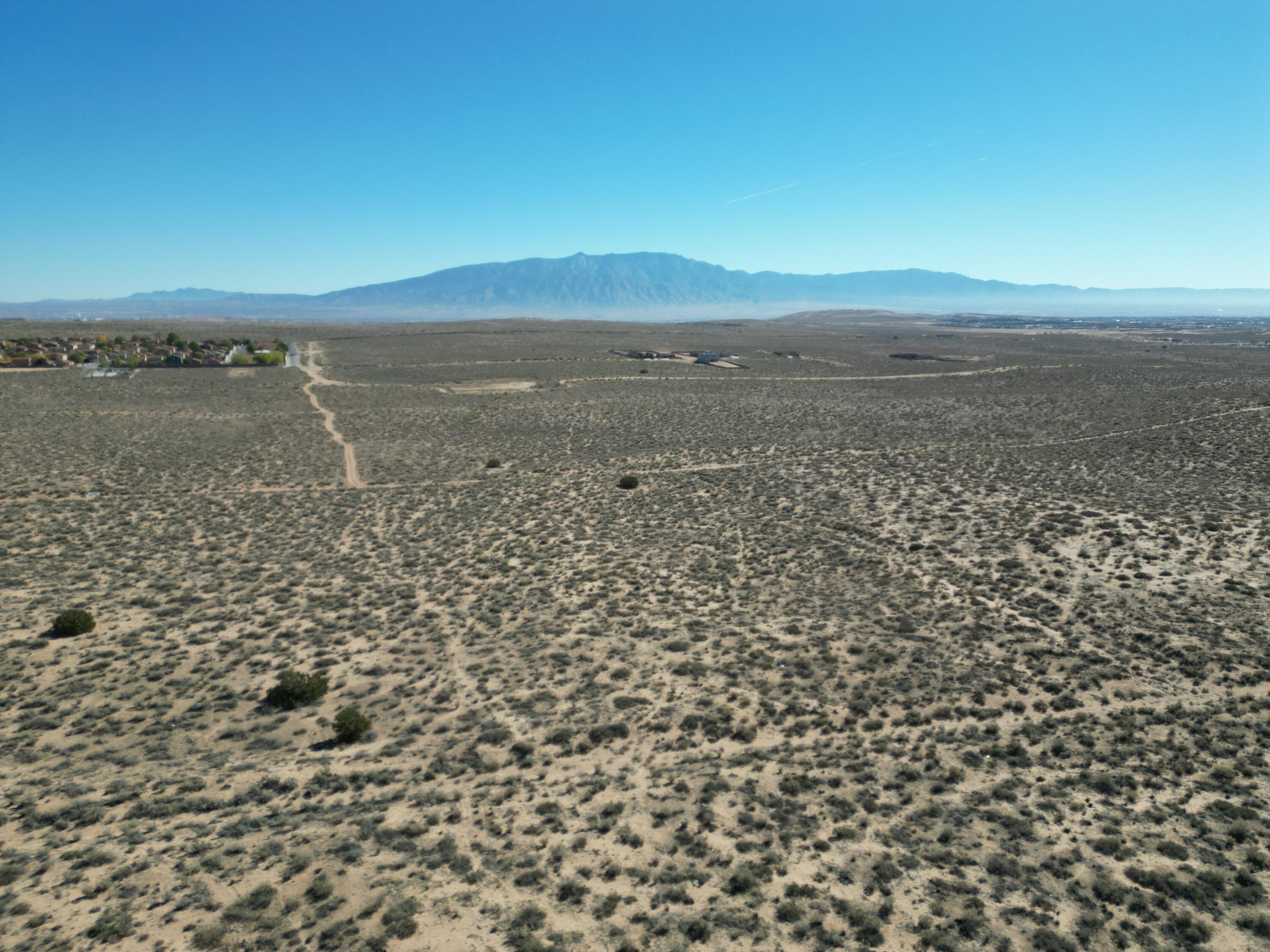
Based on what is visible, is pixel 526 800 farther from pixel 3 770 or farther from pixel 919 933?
pixel 3 770

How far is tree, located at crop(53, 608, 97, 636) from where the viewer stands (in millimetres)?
16203

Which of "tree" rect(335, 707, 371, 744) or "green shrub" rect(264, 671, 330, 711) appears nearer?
"tree" rect(335, 707, 371, 744)

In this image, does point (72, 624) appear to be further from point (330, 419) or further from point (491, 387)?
point (491, 387)

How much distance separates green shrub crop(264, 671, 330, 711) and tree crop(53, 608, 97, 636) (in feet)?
20.8

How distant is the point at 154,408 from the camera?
4947 centimetres

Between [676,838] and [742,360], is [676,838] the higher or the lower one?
the lower one

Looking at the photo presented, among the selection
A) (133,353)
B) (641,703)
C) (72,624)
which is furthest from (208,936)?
(133,353)

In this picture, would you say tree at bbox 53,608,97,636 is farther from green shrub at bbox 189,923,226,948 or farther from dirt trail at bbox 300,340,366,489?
dirt trail at bbox 300,340,366,489

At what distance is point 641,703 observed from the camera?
45.4ft

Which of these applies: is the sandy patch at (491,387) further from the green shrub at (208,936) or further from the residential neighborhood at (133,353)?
the green shrub at (208,936)

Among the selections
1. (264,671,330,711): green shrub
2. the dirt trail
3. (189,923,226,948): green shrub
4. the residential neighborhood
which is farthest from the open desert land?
the residential neighborhood

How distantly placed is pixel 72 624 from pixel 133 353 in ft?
284

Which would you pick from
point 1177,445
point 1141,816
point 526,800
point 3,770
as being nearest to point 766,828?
point 526,800

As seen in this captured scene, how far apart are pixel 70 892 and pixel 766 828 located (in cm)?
973
